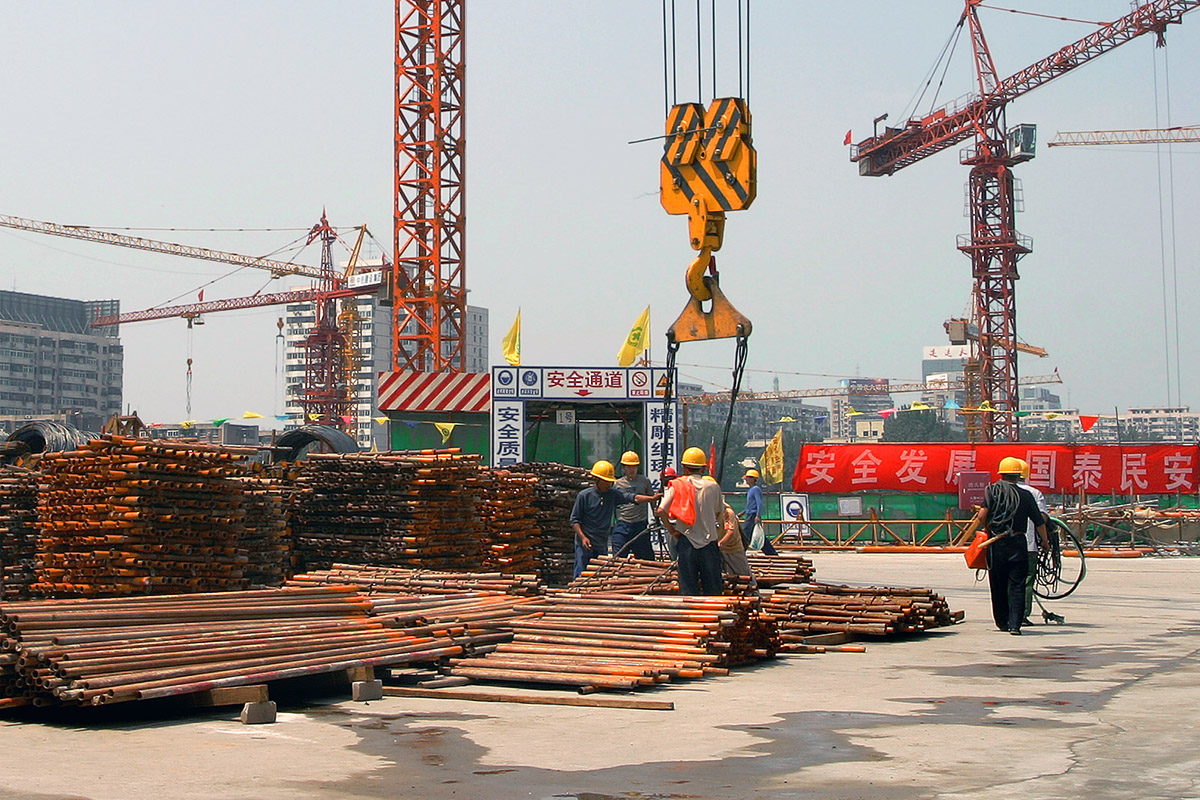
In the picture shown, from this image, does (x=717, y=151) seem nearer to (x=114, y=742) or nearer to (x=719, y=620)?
(x=719, y=620)

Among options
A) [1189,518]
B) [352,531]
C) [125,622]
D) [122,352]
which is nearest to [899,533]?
[1189,518]

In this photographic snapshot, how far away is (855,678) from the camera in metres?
10.1

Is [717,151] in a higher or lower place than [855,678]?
higher

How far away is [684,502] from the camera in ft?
37.4

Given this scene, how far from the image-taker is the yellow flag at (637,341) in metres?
34.4

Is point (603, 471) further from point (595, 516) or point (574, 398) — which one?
point (574, 398)

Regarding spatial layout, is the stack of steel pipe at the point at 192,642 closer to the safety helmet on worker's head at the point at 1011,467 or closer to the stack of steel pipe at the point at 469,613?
the stack of steel pipe at the point at 469,613

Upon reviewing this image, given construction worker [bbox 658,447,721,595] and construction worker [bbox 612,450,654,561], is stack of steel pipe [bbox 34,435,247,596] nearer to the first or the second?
construction worker [bbox 612,450,654,561]

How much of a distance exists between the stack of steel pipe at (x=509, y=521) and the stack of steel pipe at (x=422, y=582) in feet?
12.8

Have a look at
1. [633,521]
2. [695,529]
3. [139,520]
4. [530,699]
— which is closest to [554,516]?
[633,521]

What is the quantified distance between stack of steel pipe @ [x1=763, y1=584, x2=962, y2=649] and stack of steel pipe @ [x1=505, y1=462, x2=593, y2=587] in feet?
18.3

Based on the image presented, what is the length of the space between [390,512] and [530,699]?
787 cm

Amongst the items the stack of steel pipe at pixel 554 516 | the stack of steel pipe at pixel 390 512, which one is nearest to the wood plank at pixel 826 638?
the stack of steel pipe at pixel 390 512

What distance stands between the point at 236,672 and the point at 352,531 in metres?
8.40
